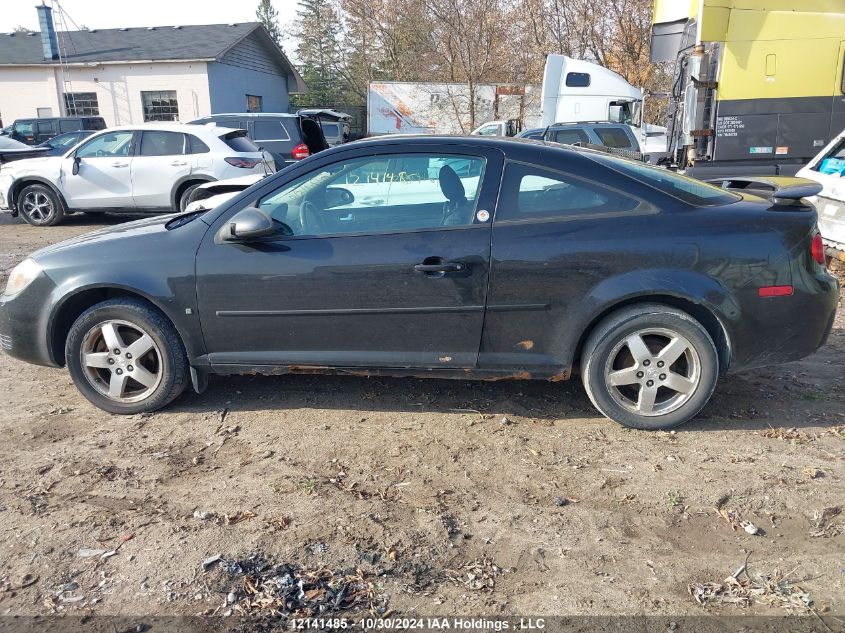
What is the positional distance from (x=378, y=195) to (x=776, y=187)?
8.07ft

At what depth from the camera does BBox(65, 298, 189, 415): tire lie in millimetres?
3998

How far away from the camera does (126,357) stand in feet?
13.3

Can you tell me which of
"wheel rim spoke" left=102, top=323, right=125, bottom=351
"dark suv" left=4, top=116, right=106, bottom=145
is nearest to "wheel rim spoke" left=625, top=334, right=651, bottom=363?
"wheel rim spoke" left=102, top=323, right=125, bottom=351

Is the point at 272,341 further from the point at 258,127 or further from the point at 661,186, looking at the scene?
the point at 258,127

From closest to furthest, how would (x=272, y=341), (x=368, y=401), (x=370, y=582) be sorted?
1. (x=370, y=582)
2. (x=272, y=341)
3. (x=368, y=401)

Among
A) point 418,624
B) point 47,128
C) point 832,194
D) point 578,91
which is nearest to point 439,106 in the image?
point 578,91

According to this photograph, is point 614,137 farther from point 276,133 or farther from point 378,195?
point 378,195

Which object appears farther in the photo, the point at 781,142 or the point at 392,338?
the point at 781,142

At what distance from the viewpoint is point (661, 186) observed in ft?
12.4

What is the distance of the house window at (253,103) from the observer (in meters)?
32.6

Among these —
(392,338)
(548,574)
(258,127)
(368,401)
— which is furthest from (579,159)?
(258,127)

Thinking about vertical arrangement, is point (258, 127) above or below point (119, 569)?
above

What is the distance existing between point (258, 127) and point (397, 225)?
37.6 ft

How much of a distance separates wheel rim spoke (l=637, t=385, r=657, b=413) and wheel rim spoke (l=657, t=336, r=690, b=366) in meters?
0.18
